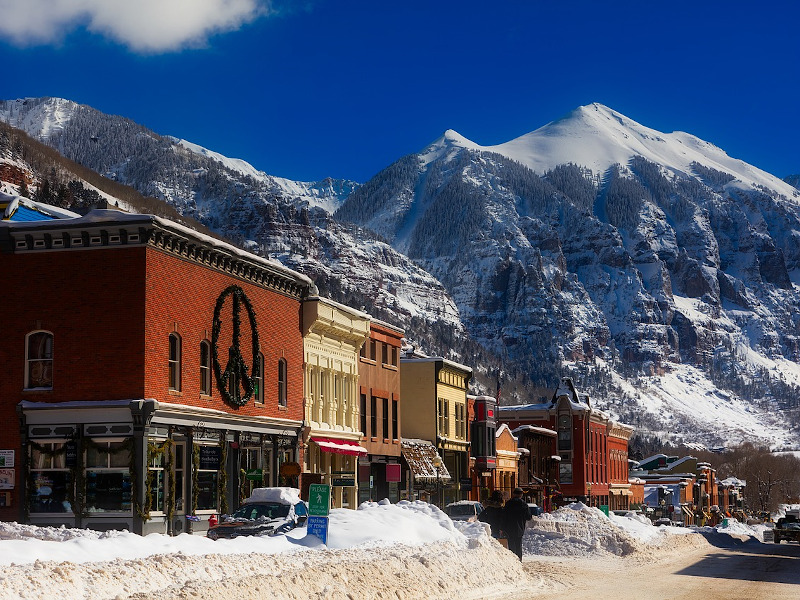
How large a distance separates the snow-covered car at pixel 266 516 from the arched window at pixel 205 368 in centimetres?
1206

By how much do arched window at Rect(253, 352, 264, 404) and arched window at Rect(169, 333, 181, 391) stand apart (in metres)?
6.89

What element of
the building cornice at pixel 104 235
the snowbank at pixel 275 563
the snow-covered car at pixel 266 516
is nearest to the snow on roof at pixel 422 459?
the building cornice at pixel 104 235

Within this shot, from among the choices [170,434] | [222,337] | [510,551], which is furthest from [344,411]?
[510,551]

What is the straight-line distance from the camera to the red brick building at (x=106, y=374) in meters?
40.2

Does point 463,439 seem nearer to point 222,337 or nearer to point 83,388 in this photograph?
point 222,337

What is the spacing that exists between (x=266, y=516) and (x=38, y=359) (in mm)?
13296

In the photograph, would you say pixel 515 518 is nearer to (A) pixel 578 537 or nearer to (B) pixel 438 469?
(A) pixel 578 537

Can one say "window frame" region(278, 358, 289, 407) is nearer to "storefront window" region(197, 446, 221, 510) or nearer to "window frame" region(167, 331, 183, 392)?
"storefront window" region(197, 446, 221, 510)

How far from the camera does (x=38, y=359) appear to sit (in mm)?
41781

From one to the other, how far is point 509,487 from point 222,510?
53867 millimetres

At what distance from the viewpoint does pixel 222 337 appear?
47.0 metres

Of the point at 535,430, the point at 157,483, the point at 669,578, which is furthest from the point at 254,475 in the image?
the point at 535,430

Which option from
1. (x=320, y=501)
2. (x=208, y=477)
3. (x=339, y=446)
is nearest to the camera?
(x=320, y=501)

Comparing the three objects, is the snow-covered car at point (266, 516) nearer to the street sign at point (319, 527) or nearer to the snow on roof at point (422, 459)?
the street sign at point (319, 527)
